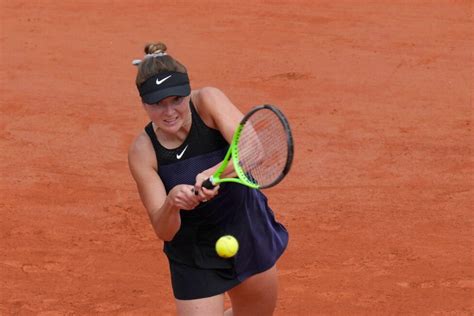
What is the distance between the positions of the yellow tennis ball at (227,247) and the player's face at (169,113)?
620 mm

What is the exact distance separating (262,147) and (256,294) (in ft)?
3.03

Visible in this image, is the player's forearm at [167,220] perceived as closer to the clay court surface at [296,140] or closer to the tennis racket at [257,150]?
the tennis racket at [257,150]

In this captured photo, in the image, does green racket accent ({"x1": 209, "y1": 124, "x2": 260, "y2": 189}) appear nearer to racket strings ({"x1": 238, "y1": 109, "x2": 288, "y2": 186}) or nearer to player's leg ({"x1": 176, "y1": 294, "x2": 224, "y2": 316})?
racket strings ({"x1": 238, "y1": 109, "x2": 288, "y2": 186})

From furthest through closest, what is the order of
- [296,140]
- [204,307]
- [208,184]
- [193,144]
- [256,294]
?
1. [296,140]
2. [256,294]
3. [204,307]
4. [193,144]
5. [208,184]

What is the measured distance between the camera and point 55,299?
6953 millimetres

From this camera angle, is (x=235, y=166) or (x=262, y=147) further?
(x=262, y=147)

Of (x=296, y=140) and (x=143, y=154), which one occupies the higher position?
(x=143, y=154)

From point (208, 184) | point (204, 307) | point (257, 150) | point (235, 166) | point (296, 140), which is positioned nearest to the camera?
point (208, 184)

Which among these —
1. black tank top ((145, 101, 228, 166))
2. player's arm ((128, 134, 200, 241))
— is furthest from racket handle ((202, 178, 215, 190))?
black tank top ((145, 101, 228, 166))

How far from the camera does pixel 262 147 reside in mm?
4672

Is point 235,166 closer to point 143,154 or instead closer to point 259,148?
point 259,148

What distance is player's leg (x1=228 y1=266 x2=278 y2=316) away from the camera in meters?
5.07

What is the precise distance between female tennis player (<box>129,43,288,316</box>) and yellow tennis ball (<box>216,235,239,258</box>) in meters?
0.14

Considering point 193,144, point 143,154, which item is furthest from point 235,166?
point 143,154
